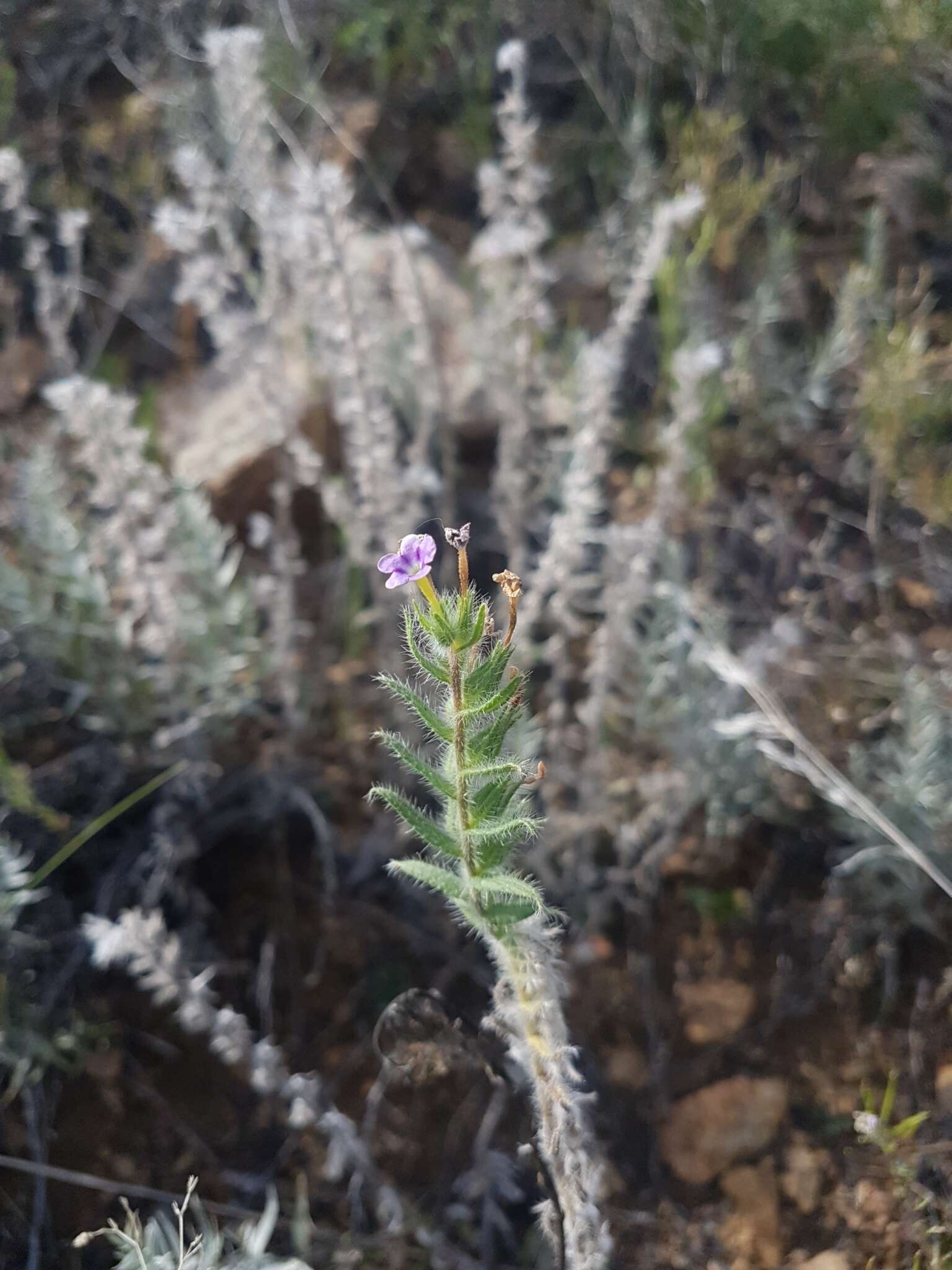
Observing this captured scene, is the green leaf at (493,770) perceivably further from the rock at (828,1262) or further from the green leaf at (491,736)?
the rock at (828,1262)

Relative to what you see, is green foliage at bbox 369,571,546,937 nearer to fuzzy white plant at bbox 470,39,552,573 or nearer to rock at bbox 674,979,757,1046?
rock at bbox 674,979,757,1046

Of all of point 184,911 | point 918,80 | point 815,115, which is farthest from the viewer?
point 815,115

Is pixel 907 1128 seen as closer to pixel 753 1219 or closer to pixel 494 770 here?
pixel 753 1219

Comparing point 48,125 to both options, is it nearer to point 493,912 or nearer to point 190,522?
point 190,522

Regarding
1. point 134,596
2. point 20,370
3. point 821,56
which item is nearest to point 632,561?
point 134,596

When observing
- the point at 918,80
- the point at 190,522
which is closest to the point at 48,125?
the point at 190,522

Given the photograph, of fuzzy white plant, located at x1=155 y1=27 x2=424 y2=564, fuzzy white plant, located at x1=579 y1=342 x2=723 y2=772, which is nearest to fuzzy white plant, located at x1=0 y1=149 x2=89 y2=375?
fuzzy white plant, located at x1=155 y1=27 x2=424 y2=564

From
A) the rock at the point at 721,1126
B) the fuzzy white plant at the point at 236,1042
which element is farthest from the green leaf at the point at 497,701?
the rock at the point at 721,1126
